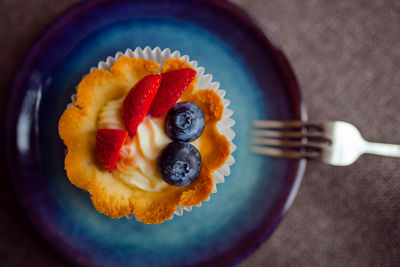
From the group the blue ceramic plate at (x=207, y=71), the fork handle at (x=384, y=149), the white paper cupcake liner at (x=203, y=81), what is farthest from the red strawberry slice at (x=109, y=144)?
the fork handle at (x=384, y=149)

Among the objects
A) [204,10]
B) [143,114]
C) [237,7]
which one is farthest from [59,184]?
[237,7]

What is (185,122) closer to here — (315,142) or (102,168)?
(102,168)

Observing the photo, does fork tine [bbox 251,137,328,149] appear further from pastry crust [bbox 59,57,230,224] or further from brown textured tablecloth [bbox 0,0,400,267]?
pastry crust [bbox 59,57,230,224]

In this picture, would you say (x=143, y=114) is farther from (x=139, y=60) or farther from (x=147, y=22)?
(x=147, y=22)

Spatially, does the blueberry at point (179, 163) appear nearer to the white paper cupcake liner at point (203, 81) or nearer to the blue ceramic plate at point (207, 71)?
the white paper cupcake liner at point (203, 81)

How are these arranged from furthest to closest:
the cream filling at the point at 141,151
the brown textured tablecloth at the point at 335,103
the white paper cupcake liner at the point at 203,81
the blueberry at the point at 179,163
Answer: the brown textured tablecloth at the point at 335,103, the white paper cupcake liner at the point at 203,81, the cream filling at the point at 141,151, the blueberry at the point at 179,163
